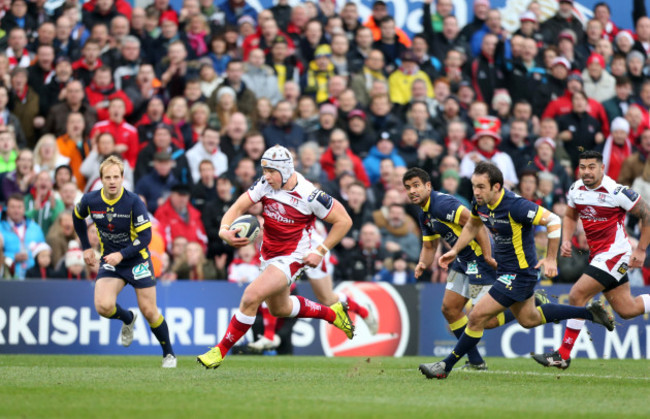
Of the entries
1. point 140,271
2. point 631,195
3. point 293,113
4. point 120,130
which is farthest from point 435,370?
point 293,113

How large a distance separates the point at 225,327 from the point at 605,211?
644cm

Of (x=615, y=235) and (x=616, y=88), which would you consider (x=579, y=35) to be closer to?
(x=616, y=88)

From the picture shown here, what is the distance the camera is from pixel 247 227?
11.1 meters

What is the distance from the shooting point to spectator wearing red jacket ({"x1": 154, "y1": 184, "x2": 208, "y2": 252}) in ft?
54.6

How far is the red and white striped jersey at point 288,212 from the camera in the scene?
38.0 feet

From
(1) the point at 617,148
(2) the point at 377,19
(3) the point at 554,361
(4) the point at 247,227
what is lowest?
(3) the point at 554,361

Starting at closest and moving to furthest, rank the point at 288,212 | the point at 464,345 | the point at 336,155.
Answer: the point at 464,345, the point at 288,212, the point at 336,155

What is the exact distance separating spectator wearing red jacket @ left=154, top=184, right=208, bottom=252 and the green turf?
3428 mm

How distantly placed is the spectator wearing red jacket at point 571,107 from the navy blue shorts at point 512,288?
396 inches

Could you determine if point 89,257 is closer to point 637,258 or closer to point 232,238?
point 232,238

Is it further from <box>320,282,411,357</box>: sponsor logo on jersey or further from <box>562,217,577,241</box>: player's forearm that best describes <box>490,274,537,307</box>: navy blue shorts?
<box>320,282,411,357</box>: sponsor logo on jersey

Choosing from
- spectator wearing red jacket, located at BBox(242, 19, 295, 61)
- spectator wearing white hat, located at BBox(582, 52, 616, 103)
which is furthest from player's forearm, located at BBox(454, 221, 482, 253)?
spectator wearing white hat, located at BBox(582, 52, 616, 103)

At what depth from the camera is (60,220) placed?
52.5 feet

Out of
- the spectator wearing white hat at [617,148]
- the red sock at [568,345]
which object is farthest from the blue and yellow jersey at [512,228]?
the spectator wearing white hat at [617,148]
